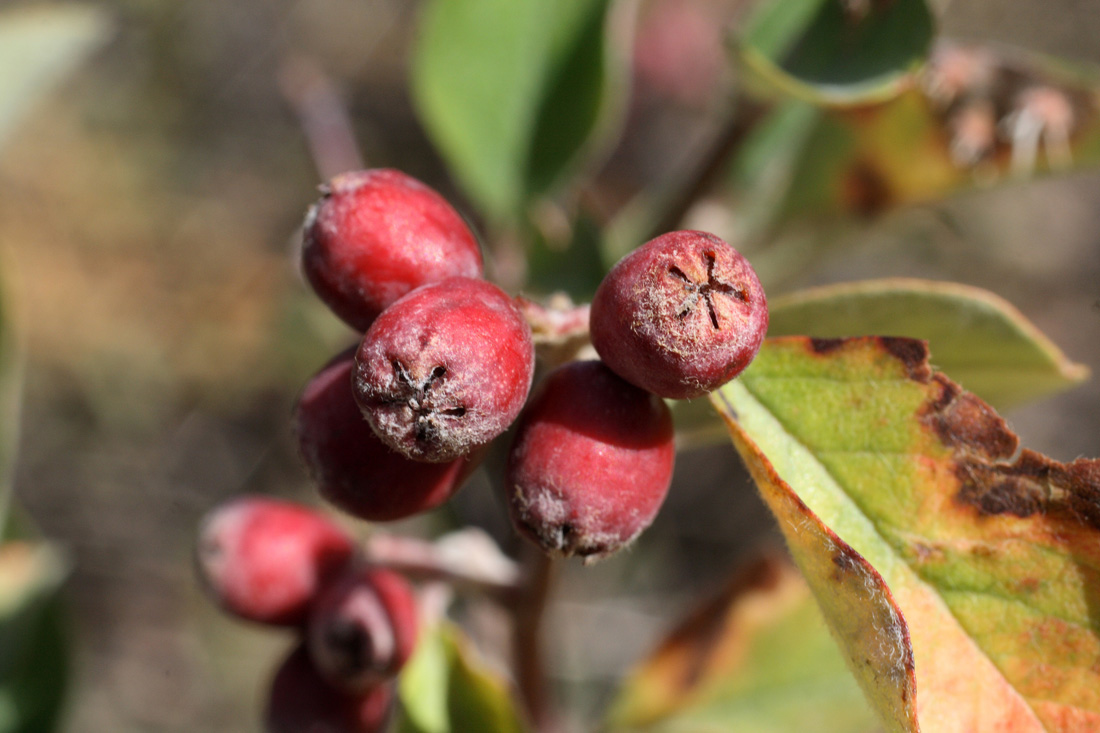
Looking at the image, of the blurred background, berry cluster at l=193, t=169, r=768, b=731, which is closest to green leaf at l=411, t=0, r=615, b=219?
berry cluster at l=193, t=169, r=768, b=731

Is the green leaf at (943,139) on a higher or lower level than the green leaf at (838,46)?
lower

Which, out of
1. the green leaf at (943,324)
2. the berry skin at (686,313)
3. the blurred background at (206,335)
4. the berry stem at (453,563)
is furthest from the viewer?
the blurred background at (206,335)

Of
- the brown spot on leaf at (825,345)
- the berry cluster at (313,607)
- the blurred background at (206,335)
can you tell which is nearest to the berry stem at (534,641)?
the berry cluster at (313,607)

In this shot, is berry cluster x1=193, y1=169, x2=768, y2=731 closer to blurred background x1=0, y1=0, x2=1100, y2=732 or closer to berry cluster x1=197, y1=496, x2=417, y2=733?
berry cluster x1=197, y1=496, x2=417, y2=733

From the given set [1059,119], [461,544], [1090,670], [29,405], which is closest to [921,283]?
[1090,670]

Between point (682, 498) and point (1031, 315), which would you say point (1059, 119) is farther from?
point (1031, 315)

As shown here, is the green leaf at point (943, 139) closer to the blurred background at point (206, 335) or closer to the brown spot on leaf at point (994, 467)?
the brown spot on leaf at point (994, 467)

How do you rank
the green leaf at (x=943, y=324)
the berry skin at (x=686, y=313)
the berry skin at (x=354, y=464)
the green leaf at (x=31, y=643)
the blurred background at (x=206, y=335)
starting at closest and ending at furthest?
1. the berry skin at (x=686, y=313)
2. the berry skin at (x=354, y=464)
3. the green leaf at (x=943, y=324)
4. the green leaf at (x=31, y=643)
5. the blurred background at (x=206, y=335)

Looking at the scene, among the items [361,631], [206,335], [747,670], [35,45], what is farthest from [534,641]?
[206,335]
